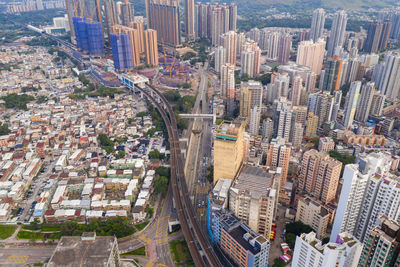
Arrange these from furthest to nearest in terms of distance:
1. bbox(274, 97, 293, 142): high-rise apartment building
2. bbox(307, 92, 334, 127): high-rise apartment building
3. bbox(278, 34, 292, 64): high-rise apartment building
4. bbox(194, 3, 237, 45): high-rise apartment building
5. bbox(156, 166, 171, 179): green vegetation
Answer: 1. bbox(194, 3, 237, 45): high-rise apartment building
2. bbox(278, 34, 292, 64): high-rise apartment building
3. bbox(307, 92, 334, 127): high-rise apartment building
4. bbox(274, 97, 293, 142): high-rise apartment building
5. bbox(156, 166, 171, 179): green vegetation

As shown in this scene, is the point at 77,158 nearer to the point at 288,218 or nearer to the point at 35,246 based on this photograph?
the point at 35,246

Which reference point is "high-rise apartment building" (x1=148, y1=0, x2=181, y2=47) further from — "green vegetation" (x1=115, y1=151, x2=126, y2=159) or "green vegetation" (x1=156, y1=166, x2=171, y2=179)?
"green vegetation" (x1=156, y1=166, x2=171, y2=179)

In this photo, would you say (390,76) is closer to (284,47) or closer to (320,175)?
(284,47)

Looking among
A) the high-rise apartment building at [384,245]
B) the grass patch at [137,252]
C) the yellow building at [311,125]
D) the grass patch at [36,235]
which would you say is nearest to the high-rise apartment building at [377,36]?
the yellow building at [311,125]

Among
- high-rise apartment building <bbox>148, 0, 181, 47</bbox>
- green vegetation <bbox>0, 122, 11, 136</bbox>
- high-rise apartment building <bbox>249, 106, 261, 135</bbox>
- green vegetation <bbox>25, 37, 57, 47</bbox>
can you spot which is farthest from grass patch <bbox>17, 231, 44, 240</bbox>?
green vegetation <bbox>25, 37, 57, 47</bbox>

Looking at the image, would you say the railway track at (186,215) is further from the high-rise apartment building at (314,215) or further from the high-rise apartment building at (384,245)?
the high-rise apartment building at (384,245)

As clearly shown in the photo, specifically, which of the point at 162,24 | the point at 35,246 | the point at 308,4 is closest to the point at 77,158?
the point at 35,246
